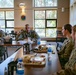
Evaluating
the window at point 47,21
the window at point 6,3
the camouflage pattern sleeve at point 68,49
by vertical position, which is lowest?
the camouflage pattern sleeve at point 68,49

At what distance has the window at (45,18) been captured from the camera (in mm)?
9562

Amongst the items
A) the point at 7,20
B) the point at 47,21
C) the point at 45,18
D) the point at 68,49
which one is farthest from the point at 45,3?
the point at 68,49

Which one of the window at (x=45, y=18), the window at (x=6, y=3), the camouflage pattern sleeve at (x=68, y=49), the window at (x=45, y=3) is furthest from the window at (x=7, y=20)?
the camouflage pattern sleeve at (x=68, y=49)

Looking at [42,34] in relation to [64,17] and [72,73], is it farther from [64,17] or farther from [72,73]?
[72,73]

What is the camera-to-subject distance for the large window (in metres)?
9.66

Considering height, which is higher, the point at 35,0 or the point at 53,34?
the point at 35,0

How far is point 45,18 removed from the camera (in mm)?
9656

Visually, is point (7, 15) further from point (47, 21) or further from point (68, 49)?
point (68, 49)

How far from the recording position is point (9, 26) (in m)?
9.87

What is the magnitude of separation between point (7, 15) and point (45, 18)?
2233 millimetres

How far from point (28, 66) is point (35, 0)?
7910mm

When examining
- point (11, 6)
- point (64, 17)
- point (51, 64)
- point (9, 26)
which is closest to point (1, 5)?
point (11, 6)

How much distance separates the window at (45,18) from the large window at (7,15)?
55.3 inches

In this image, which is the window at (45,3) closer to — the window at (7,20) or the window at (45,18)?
the window at (45,18)
